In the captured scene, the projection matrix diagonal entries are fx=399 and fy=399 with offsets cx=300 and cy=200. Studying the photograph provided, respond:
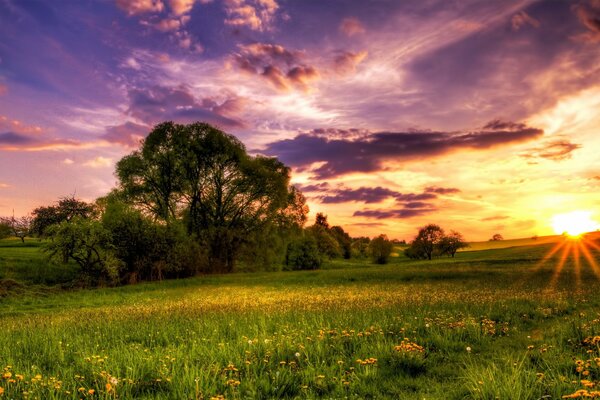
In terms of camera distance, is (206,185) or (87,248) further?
(206,185)

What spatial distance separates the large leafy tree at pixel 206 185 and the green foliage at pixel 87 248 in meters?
9.49

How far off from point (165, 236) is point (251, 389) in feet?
128

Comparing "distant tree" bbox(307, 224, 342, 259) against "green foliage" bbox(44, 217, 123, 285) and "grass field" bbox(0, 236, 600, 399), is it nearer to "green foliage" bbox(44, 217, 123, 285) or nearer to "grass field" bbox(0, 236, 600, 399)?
"green foliage" bbox(44, 217, 123, 285)

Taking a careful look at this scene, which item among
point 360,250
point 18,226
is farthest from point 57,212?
point 360,250

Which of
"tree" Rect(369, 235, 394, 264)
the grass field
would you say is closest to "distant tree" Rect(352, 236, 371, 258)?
"tree" Rect(369, 235, 394, 264)

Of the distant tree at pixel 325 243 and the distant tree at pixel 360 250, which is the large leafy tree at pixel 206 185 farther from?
the distant tree at pixel 360 250

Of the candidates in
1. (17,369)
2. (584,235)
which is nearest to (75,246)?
(17,369)

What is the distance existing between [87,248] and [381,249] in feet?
258

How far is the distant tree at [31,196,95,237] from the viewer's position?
78.9 meters

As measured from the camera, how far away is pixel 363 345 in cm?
779

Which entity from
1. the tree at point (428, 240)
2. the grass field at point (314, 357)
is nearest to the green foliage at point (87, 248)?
the grass field at point (314, 357)

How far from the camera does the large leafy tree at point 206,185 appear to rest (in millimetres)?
48031

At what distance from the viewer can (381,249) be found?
104188mm

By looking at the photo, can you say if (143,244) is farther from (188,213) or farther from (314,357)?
(314,357)
